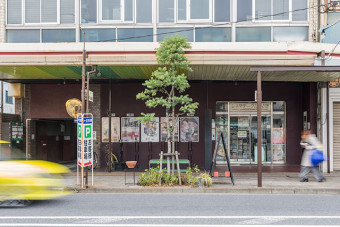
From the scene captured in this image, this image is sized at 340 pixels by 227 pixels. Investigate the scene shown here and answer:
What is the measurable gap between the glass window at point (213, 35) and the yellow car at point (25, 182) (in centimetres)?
899

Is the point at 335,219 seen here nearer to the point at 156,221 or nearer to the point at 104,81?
the point at 156,221

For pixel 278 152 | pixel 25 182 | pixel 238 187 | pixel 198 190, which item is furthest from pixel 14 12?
pixel 278 152

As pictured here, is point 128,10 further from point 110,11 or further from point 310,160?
point 310,160

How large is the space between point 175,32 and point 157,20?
94 cm

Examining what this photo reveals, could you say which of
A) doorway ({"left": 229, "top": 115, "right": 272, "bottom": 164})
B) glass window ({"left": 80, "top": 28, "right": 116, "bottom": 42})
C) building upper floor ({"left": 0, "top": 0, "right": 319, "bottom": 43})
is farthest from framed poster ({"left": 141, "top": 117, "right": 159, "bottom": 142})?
glass window ({"left": 80, "top": 28, "right": 116, "bottom": 42})

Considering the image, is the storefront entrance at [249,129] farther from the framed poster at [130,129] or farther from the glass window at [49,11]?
the glass window at [49,11]

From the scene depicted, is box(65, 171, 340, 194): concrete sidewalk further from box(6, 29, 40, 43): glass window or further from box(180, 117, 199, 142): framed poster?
box(6, 29, 40, 43): glass window

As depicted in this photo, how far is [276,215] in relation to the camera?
27.8 ft

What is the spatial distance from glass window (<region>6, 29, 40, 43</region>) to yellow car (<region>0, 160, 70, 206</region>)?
8.48 m

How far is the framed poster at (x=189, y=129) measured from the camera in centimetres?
1812

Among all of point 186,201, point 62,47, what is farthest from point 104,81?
point 186,201

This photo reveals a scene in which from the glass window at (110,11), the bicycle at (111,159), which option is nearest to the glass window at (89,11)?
the glass window at (110,11)

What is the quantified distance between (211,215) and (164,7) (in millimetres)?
10260

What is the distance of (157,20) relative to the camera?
52.1 feet
